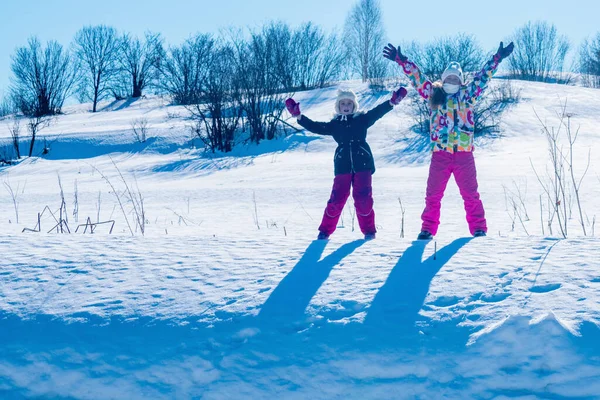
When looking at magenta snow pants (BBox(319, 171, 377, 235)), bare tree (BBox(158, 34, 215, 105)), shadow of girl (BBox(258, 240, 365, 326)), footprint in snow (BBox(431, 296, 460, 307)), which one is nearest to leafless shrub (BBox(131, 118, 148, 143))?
bare tree (BBox(158, 34, 215, 105))

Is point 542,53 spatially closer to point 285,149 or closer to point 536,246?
point 285,149

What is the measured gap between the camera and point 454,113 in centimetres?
376

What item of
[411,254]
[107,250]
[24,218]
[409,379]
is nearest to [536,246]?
[411,254]


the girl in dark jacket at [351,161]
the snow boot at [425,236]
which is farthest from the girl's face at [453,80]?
the snow boot at [425,236]

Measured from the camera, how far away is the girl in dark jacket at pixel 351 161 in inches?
150

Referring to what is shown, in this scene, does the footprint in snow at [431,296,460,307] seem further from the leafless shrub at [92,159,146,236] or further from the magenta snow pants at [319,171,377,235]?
the leafless shrub at [92,159,146,236]

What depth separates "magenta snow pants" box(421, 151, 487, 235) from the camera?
3678 millimetres

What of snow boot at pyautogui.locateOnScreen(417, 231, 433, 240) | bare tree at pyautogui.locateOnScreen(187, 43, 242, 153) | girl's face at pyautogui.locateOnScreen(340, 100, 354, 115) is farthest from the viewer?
bare tree at pyautogui.locateOnScreen(187, 43, 242, 153)

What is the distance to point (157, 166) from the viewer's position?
38.5ft

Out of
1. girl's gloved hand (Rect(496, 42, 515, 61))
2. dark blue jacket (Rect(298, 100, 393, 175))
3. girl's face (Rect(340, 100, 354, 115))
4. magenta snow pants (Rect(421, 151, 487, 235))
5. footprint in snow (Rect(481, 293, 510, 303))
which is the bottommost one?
footprint in snow (Rect(481, 293, 510, 303))

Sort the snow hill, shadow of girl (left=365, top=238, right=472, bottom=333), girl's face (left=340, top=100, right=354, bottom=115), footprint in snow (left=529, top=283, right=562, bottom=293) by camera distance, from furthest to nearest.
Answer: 1. girl's face (left=340, top=100, right=354, bottom=115)
2. footprint in snow (left=529, top=283, right=562, bottom=293)
3. shadow of girl (left=365, top=238, right=472, bottom=333)
4. the snow hill

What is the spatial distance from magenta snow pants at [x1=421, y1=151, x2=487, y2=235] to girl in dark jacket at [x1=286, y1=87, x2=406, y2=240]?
41cm

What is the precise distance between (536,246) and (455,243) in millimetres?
421

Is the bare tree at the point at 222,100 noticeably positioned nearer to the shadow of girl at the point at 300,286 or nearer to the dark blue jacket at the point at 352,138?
the dark blue jacket at the point at 352,138
